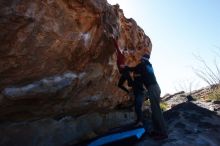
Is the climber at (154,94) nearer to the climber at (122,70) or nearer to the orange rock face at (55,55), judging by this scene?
the climber at (122,70)

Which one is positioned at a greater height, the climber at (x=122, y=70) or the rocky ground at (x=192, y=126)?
the climber at (x=122, y=70)

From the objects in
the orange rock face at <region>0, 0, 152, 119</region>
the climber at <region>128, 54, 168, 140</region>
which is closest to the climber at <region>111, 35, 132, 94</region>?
the orange rock face at <region>0, 0, 152, 119</region>

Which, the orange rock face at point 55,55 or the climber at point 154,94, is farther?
the climber at point 154,94

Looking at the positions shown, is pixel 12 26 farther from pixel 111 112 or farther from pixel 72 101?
pixel 111 112

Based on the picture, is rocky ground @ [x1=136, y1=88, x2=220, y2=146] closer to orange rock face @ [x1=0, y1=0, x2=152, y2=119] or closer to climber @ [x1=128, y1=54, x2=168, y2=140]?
climber @ [x1=128, y1=54, x2=168, y2=140]

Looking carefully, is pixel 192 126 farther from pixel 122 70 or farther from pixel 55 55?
pixel 55 55

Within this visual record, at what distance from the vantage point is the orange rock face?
178 inches

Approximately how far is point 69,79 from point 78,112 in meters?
1.23

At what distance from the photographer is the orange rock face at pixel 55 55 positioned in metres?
4.53

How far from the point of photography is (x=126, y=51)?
823 centimetres

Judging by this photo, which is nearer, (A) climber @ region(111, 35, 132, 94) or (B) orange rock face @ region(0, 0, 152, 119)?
(B) orange rock face @ region(0, 0, 152, 119)

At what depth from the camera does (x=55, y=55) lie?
17.2 feet

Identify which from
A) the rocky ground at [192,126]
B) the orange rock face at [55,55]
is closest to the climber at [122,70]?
the orange rock face at [55,55]

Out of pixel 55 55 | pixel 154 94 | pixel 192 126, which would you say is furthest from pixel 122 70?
pixel 192 126
